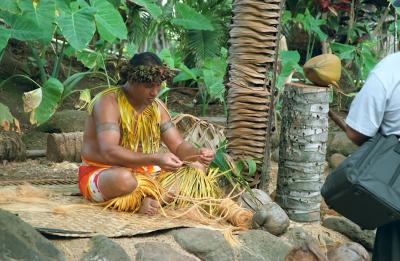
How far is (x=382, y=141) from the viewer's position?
343 cm

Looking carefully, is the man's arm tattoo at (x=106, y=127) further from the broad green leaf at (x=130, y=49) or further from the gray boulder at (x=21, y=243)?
the broad green leaf at (x=130, y=49)

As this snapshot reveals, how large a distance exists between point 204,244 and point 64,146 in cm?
271

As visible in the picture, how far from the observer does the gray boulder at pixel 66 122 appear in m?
7.77

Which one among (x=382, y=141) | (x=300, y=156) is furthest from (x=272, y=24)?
(x=382, y=141)

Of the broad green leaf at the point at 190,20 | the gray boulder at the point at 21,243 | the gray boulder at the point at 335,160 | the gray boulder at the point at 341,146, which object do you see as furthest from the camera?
the broad green leaf at the point at 190,20

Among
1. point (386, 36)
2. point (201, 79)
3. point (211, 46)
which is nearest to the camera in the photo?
point (201, 79)

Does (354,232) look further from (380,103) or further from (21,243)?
(21,243)

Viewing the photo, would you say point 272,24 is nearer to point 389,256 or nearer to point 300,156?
point 300,156

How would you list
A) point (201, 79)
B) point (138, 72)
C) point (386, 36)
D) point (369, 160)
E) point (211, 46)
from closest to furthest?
point (369, 160) → point (138, 72) → point (201, 79) → point (211, 46) → point (386, 36)

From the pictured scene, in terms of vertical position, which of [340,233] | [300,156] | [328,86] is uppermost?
[328,86]

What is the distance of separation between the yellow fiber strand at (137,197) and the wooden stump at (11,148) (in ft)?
7.19

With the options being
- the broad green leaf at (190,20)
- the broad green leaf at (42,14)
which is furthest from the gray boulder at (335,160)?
the broad green leaf at (42,14)

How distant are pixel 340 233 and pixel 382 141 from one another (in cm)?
221

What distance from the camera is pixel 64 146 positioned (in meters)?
6.99
